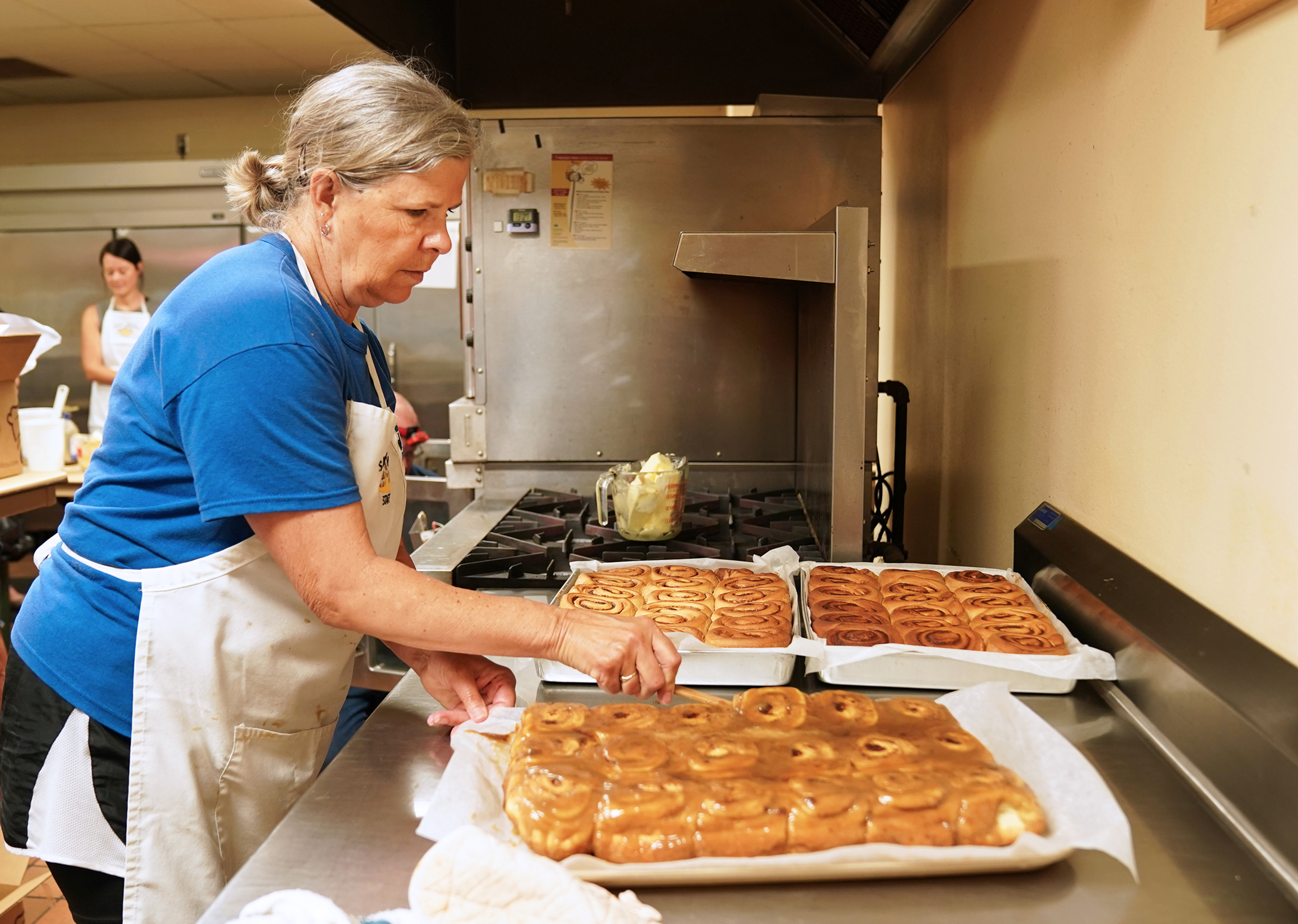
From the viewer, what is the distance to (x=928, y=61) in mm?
2756

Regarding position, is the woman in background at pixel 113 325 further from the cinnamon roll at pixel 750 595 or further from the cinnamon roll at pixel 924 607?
the cinnamon roll at pixel 924 607

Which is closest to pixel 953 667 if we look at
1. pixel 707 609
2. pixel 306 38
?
pixel 707 609

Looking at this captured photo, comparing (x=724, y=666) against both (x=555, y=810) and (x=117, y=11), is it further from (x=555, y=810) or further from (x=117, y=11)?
(x=117, y=11)

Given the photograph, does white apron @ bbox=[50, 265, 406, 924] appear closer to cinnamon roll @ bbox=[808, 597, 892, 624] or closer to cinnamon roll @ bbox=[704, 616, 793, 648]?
cinnamon roll @ bbox=[704, 616, 793, 648]

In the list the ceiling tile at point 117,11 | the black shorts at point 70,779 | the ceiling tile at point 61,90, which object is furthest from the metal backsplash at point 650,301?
the ceiling tile at point 61,90

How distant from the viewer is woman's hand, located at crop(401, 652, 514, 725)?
4.30 ft

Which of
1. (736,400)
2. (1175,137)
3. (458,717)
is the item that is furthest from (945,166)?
(458,717)

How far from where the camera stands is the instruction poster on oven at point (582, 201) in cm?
264

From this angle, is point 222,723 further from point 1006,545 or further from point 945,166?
point 945,166

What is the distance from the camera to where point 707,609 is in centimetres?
151

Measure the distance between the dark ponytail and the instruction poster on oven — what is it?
142 inches

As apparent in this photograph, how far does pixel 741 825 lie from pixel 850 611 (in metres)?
0.64

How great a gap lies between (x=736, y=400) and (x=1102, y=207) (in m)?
1.30

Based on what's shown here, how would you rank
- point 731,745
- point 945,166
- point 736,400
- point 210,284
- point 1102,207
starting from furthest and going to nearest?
point 736,400, point 945,166, point 1102,207, point 210,284, point 731,745
